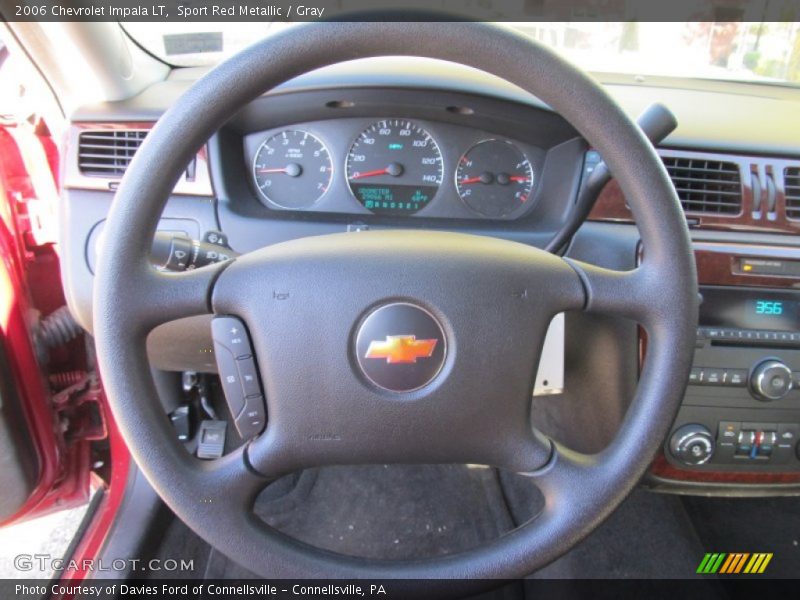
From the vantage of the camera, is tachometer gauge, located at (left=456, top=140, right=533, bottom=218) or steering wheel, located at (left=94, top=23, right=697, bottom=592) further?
tachometer gauge, located at (left=456, top=140, right=533, bottom=218)

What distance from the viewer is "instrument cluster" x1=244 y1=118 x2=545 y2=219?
1.45 metres

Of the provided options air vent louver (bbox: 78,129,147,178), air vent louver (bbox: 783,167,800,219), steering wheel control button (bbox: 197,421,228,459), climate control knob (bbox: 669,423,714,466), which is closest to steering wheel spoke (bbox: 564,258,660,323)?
climate control knob (bbox: 669,423,714,466)

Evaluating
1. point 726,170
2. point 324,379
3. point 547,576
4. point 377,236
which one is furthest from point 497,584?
point 726,170

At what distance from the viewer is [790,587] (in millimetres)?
1683

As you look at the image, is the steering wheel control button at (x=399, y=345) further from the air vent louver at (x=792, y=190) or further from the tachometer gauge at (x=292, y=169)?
the air vent louver at (x=792, y=190)

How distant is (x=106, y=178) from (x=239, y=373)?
777 millimetres

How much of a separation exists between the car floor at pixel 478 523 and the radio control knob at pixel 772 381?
72 cm

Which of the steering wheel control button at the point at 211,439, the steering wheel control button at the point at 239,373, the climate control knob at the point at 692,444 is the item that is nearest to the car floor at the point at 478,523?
the steering wheel control button at the point at 211,439

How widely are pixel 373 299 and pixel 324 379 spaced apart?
132 mm

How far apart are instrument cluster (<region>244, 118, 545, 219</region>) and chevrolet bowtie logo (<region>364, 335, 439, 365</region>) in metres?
0.70

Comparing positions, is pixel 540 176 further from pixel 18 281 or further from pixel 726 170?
pixel 18 281

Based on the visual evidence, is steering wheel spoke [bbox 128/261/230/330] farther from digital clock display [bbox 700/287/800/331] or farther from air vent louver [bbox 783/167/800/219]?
air vent louver [bbox 783/167/800/219]

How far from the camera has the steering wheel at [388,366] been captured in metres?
0.81

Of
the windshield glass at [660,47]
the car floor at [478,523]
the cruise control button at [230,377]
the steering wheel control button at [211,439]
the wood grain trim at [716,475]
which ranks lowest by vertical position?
the car floor at [478,523]
